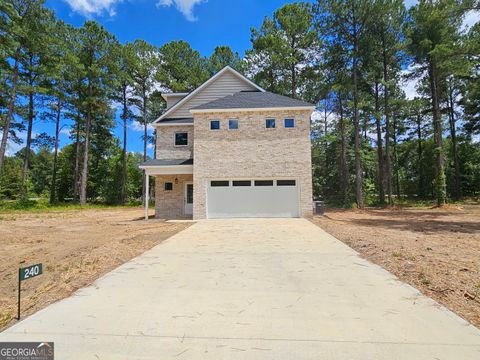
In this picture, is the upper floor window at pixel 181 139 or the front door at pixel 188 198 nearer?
the front door at pixel 188 198

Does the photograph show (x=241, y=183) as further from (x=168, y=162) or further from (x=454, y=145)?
(x=454, y=145)

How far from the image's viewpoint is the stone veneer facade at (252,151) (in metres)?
15.6

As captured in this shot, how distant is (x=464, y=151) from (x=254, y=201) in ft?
109

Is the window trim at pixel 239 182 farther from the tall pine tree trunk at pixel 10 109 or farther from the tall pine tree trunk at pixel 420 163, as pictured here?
the tall pine tree trunk at pixel 420 163

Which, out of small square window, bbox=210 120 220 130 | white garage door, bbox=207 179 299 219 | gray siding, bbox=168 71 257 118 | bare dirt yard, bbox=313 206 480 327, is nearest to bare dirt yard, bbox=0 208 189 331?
bare dirt yard, bbox=313 206 480 327

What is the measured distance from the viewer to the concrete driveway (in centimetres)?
271

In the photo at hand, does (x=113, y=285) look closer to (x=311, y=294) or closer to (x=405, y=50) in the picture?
(x=311, y=294)

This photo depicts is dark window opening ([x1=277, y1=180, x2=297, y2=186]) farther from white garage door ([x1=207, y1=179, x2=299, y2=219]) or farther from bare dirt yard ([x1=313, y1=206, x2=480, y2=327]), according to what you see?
bare dirt yard ([x1=313, y1=206, x2=480, y2=327])

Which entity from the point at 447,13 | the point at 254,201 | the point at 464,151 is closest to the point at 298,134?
the point at 254,201

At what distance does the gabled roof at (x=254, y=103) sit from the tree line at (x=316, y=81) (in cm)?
830

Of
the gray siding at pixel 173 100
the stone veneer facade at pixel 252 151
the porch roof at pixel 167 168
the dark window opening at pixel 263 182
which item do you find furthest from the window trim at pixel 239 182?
the gray siding at pixel 173 100
